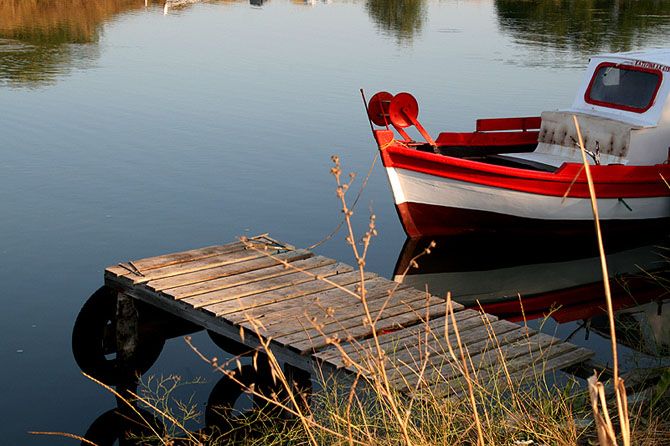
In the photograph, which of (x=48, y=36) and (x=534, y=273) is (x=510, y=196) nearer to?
(x=534, y=273)

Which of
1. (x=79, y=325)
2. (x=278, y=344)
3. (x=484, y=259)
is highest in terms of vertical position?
(x=278, y=344)

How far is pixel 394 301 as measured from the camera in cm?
609

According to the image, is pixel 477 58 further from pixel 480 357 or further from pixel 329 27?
pixel 480 357

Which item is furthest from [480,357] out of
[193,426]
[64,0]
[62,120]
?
[64,0]

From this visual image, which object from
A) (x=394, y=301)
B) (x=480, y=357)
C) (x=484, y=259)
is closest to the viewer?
(x=480, y=357)

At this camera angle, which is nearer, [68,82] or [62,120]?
[62,120]

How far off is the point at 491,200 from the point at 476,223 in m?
0.46

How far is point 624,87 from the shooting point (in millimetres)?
11125

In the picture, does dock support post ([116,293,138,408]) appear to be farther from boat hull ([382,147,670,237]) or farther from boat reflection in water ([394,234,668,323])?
boat hull ([382,147,670,237])

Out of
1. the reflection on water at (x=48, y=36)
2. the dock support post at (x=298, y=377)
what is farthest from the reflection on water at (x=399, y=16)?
the dock support post at (x=298, y=377)

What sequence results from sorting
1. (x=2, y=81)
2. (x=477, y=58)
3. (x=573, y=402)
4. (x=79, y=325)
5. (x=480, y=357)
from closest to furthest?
(x=573, y=402) → (x=480, y=357) → (x=79, y=325) → (x=2, y=81) → (x=477, y=58)

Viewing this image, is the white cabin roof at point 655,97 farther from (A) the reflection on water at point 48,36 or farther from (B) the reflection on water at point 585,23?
(B) the reflection on water at point 585,23

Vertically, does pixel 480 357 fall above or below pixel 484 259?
above

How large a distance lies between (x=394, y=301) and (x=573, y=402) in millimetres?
1686
